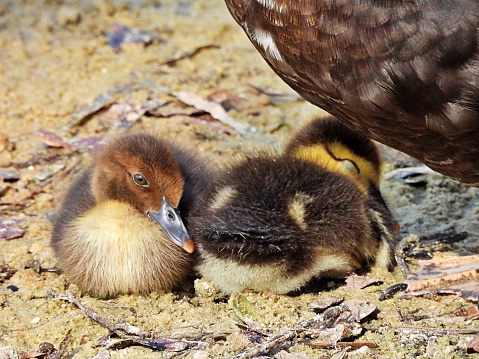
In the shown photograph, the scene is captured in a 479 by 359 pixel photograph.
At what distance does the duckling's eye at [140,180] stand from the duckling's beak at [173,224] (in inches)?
4.2

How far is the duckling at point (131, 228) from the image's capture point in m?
3.48

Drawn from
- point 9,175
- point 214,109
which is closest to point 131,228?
point 9,175

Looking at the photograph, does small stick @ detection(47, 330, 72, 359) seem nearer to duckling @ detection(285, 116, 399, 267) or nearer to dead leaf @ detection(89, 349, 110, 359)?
dead leaf @ detection(89, 349, 110, 359)

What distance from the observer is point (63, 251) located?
11.8 feet

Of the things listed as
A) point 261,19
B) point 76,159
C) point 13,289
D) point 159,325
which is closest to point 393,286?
point 159,325

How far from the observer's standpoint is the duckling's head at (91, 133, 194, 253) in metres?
3.47

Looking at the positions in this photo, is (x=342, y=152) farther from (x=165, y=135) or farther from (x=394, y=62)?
(x=394, y=62)

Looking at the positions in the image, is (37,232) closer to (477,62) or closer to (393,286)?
(393,286)

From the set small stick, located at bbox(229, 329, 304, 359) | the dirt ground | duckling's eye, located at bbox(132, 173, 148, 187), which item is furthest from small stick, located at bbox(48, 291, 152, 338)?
duckling's eye, located at bbox(132, 173, 148, 187)

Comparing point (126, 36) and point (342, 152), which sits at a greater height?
point (342, 152)

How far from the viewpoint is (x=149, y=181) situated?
11.4 feet

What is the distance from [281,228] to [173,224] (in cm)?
46

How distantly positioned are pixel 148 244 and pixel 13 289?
60 centimetres

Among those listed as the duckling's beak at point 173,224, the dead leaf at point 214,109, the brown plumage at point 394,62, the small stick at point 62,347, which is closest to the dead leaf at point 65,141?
the dead leaf at point 214,109
